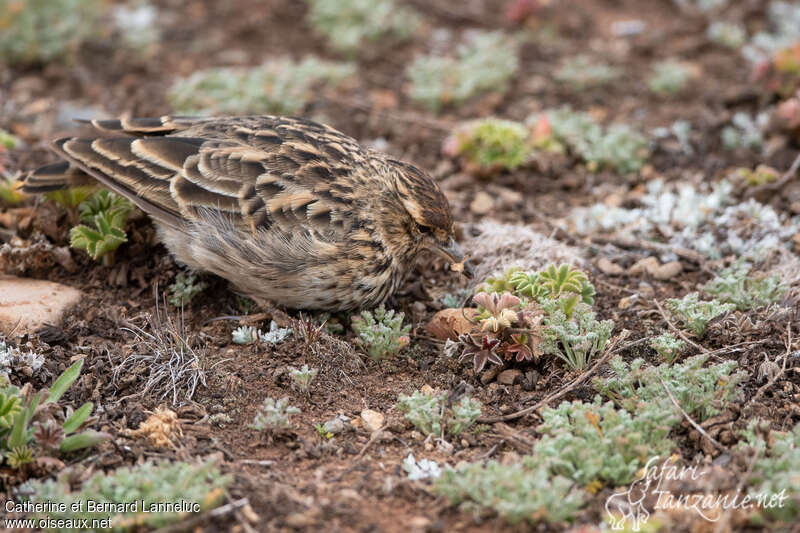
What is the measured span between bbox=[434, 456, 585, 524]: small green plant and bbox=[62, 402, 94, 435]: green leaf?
1.83 m

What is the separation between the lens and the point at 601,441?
4.31m

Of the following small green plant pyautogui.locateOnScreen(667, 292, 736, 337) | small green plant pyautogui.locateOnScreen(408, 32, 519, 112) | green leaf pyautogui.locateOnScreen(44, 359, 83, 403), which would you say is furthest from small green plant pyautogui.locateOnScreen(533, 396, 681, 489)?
small green plant pyautogui.locateOnScreen(408, 32, 519, 112)

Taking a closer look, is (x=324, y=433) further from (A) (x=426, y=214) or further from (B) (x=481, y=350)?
(A) (x=426, y=214)

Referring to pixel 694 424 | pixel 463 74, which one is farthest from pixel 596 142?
pixel 694 424

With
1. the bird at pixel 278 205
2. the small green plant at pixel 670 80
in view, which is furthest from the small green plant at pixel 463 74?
the bird at pixel 278 205

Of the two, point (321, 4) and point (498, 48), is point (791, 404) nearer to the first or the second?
point (498, 48)

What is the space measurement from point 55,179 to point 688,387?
4300mm

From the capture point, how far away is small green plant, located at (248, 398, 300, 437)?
4.64 m

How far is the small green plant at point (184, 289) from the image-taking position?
19.2ft

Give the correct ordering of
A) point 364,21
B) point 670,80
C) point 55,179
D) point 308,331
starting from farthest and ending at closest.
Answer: point 364,21, point 670,80, point 55,179, point 308,331

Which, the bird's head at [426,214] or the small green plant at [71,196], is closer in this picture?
the bird's head at [426,214]

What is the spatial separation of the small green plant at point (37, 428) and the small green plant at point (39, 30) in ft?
17.7

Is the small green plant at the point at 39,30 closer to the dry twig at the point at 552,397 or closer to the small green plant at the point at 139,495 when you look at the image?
the small green plant at the point at 139,495

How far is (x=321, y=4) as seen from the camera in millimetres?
9508
